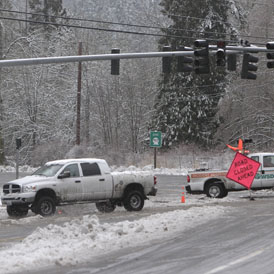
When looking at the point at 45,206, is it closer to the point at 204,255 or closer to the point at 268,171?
the point at 204,255

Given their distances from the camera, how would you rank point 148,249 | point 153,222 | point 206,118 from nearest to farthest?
point 148,249
point 153,222
point 206,118

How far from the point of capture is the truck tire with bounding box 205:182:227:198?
26.6 metres

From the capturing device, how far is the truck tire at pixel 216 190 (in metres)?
26.6

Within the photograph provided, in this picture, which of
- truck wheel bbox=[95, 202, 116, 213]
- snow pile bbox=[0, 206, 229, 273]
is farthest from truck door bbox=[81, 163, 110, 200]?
snow pile bbox=[0, 206, 229, 273]

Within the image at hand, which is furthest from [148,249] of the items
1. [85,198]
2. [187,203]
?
[187,203]

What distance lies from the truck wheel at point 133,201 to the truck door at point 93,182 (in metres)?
0.84

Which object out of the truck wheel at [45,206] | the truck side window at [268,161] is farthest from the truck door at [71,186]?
the truck side window at [268,161]

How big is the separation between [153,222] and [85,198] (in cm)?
501

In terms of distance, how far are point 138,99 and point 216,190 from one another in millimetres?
38601

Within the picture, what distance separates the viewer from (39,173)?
21.2 metres

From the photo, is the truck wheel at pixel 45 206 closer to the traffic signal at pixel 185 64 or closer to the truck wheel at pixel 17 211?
the truck wheel at pixel 17 211

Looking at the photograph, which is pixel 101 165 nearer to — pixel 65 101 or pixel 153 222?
pixel 153 222

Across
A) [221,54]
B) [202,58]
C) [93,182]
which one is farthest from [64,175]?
[221,54]

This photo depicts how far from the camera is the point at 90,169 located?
69.8 feet
